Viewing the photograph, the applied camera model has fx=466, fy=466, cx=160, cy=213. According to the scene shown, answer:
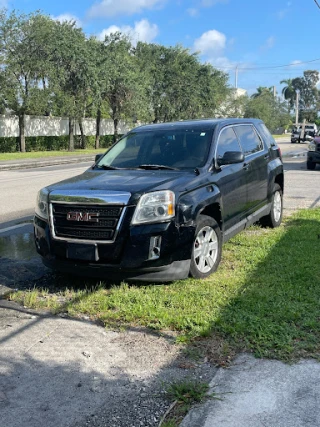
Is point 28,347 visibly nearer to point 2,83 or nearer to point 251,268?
point 251,268

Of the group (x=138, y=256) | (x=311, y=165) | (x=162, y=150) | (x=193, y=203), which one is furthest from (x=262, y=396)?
(x=311, y=165)

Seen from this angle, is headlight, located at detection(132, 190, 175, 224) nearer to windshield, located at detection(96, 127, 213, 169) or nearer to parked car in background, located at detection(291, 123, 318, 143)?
windshield, located at detection(96, 127, 213, 169)

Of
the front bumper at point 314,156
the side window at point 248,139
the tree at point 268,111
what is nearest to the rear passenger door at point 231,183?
the side window at point 248,139

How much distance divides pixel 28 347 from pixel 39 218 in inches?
70.8

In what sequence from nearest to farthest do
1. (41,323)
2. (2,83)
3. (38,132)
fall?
(41,323)
(2,83)
(38,132)

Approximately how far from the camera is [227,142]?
6.27 m

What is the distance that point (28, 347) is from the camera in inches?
149

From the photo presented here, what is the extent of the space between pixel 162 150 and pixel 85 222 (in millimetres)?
1737

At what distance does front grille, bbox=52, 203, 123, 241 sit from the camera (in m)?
4.66

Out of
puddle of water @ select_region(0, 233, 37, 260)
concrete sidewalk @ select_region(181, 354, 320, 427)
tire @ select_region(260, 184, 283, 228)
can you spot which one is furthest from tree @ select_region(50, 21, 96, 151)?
concrete sidewalk @ select_region(181, 354, 320, 427)

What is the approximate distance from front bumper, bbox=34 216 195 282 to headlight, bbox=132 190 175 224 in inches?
2.9

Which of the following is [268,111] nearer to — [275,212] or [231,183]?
[275,212]

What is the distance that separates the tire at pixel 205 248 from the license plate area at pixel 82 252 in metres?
1.04

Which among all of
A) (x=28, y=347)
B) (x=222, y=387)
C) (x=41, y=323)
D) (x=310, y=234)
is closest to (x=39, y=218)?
(x=41, y=323)
